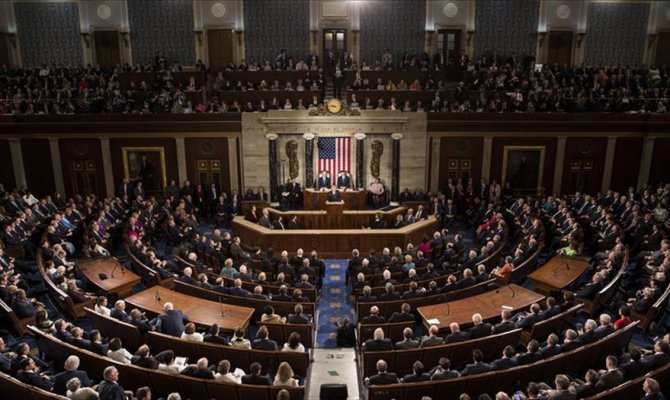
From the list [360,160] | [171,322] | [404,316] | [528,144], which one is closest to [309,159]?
[360,160]

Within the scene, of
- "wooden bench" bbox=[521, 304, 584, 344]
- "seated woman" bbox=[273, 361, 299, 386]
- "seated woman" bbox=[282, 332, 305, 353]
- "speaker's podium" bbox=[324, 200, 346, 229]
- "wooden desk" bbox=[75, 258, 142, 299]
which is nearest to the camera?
"seated woman" bbox=[273, 361, 299, 386]

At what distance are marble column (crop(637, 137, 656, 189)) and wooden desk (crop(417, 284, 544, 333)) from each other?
13.1 metres

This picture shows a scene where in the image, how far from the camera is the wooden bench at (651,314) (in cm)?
1035

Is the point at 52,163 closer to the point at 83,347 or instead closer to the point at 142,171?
the point at 142,171

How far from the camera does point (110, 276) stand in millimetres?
12305

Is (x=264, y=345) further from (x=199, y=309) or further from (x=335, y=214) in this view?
(x=335, y=214)

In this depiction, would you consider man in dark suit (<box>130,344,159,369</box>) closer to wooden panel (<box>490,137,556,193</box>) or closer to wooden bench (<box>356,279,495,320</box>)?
wooden bench (<box>356,279,495,320</box>)

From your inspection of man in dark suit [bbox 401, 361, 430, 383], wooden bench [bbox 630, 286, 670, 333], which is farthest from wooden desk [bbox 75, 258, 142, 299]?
wooden bench [bbox 630, 286, 670, 333]

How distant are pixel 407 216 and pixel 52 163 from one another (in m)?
13.7

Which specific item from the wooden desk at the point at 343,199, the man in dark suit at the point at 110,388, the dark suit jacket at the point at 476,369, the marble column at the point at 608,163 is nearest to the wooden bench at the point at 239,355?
the man in dark suit at the point at 110,388

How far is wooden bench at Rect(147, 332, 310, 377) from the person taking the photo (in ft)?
28.5

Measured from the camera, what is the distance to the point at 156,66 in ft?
76.7

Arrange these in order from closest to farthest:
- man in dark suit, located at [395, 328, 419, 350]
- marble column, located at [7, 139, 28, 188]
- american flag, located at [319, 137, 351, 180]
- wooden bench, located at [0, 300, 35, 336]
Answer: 1. man in dark suit, located at [395, 328, 419, 350]
2. wooden bench, located at [0, 300, 35, 336]
3. american flag, located at [319, 137, 351, 180]
4. marble column, located at [7, 139, 28, 188]

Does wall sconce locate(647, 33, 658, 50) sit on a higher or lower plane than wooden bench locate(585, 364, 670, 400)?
higher
